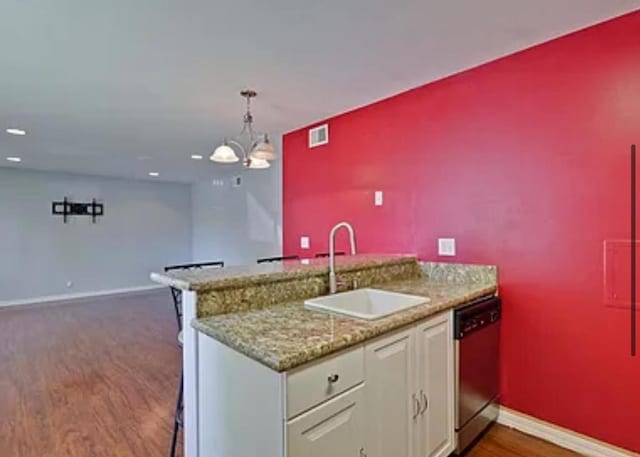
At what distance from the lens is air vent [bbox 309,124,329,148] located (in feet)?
12.7

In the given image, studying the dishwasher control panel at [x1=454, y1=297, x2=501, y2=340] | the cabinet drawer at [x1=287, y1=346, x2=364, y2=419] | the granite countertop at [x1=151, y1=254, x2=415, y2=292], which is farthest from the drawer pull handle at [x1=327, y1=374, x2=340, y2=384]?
the dishwasher control panel at [x1=454, y1=297, x2=501, y2=340]

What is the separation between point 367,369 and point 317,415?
0.30m

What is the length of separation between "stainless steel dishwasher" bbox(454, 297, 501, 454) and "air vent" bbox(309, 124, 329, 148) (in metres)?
2.29

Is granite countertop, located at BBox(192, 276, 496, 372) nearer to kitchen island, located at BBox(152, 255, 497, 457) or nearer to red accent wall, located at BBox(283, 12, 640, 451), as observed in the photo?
kitchen island, located at BBox(152, 255, 497, 457)

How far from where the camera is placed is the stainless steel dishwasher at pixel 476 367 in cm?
208

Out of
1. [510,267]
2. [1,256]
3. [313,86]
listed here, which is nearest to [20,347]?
[1,256]

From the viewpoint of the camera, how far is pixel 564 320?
225 cm

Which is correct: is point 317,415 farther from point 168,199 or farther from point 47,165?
point 168,199

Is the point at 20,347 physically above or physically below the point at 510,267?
below

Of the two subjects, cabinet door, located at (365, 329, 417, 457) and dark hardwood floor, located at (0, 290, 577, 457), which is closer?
cabinet door, located at (365, 329, 417, 457)

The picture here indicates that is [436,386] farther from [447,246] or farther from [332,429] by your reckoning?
[447,246]

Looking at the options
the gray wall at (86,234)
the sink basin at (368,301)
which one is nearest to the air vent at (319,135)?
the sink basin at (368,301)

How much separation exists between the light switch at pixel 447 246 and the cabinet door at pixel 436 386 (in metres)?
0.82

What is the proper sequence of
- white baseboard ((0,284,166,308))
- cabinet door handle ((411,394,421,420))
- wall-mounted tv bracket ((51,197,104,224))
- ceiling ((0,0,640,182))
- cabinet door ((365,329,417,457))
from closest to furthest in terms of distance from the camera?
cabinet door ((365,329,417,457)) → cabinet door handle ((411,394,421,420)) → ceiling ((0,0,640,182)) → white baseboard ((0,284,166,308)) → wall-mounted tv bracket ((51,197,104,224))
